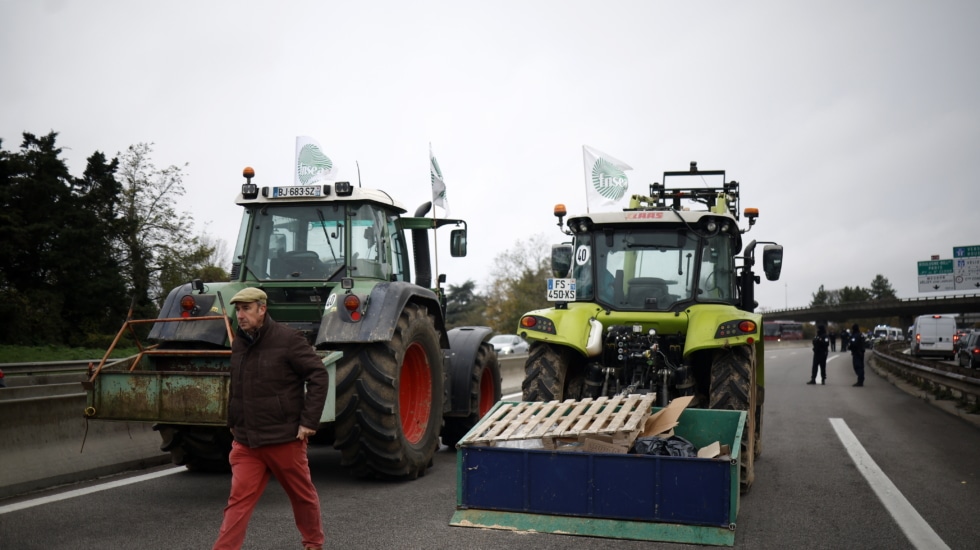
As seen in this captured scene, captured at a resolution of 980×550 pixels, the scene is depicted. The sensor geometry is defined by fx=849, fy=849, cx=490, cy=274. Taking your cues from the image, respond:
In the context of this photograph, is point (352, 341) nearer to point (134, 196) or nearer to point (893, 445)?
point (893, 445)

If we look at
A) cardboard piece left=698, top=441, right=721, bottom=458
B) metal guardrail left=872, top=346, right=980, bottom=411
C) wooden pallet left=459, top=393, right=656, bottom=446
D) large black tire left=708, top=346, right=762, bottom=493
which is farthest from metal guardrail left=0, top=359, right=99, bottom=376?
metal guardrail left=872, top=346, right=980, bottom=411

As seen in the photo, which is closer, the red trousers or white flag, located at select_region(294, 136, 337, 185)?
the red trousers

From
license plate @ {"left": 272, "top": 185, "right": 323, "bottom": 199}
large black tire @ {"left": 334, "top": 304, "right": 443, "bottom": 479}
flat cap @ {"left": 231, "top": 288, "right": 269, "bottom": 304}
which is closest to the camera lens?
flat cap @ {"left": 231, "top": 288, "right": 269, "bottom": 304}

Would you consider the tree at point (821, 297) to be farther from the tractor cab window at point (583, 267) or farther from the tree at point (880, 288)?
the tractor cab window at point (583, 267)

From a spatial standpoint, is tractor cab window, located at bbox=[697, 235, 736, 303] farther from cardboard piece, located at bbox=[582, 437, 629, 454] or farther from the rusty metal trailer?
cardboard piece, located at bbox=[582, 437, 629, 454]

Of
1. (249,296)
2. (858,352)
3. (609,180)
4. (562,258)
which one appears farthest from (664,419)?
(858,352)

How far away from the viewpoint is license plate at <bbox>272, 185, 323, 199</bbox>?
854 cm

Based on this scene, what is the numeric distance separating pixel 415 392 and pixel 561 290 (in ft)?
6.00

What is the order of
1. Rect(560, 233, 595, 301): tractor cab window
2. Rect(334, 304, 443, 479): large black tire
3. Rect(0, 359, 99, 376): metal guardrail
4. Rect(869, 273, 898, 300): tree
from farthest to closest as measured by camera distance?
Rect(869, 273, 898, 300): tree
Rect(0, 359, 99, 376): metal guardrail
Rect(560, 233, 595, 301): tractor cab window
Rect(334, 304, 443, 479): large black tire

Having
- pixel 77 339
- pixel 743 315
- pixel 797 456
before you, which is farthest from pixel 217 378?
pixel 77 339

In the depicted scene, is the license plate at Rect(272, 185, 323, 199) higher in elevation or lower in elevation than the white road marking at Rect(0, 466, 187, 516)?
higher

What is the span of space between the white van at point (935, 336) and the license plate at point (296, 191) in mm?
43034

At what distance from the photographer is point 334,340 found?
7.36 metres

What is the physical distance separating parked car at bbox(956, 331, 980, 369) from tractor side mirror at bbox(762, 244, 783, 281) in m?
25.8
